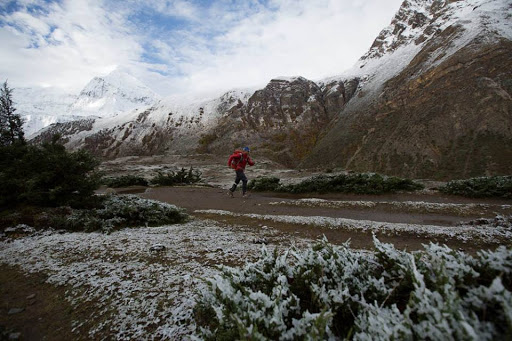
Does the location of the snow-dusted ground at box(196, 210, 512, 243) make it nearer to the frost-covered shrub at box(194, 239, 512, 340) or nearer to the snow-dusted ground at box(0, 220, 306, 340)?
the snow-dusted ground at box(0, 220, 306, 340)

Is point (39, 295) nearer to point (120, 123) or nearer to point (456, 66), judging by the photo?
point (456, 66)

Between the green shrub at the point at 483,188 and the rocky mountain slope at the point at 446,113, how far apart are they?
711 inches

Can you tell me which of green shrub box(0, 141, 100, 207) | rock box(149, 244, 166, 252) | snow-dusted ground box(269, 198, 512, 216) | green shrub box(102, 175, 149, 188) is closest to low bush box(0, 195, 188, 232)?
green shrub box(0, 141, 100, 207)

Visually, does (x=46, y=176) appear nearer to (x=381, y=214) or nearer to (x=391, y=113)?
(x=381, y=214)

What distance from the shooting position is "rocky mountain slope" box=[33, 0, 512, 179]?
2905cm

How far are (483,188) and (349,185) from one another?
5.71m

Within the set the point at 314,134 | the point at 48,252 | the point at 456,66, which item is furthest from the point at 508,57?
the point at 48,252

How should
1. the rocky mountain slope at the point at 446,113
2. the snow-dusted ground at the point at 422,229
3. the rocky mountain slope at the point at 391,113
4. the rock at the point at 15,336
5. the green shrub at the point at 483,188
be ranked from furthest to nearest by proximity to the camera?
the rocky mountain slope at the point at 391,113 → the rocky mountain slope at the point at 446,113 → the green shrub at the point at 483,188 → the snow-dusted ground at the point at 422,229 → the rock at the point at 15,336

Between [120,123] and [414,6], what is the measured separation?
323ft

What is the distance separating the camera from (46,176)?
25.8 ft

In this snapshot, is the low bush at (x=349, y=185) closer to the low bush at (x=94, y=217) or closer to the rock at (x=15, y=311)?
the low bush at (x=94, y=217)

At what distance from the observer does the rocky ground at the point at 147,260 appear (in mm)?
2801

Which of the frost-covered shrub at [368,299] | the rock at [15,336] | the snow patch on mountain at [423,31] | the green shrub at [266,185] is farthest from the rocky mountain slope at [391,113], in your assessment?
the rock at [15,336]

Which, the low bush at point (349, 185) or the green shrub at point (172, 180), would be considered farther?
the green shrub at point (172, 180)
